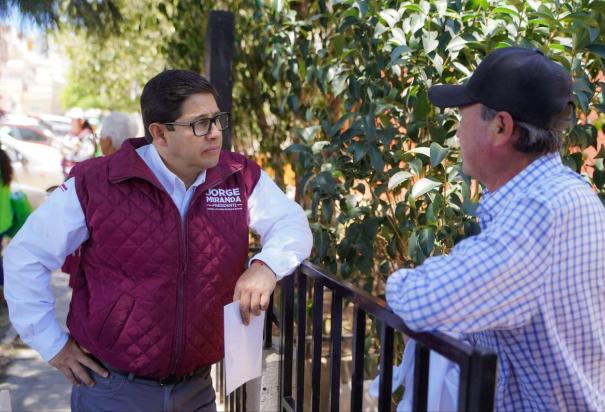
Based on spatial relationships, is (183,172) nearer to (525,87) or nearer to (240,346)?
(240,346)

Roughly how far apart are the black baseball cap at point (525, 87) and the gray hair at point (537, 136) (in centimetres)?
1

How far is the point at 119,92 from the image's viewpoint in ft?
63.6

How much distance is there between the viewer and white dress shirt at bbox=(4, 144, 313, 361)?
2260mm

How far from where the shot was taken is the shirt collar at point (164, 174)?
2.40 meters

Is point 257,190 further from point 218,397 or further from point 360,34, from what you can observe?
point 218,397

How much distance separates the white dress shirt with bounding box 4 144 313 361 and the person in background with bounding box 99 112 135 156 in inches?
116

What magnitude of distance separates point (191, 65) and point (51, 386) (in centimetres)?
305

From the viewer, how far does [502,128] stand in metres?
1.73

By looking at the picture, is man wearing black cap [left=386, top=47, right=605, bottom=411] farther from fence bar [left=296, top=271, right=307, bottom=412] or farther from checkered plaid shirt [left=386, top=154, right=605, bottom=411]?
fence bar [left=296, top=271, right=307, bottom=412]

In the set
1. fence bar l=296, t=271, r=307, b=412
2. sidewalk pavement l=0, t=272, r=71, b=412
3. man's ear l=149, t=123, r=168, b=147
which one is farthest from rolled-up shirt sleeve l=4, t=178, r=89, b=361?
sidewalk pavement l=0, t=272, r=71, b=412

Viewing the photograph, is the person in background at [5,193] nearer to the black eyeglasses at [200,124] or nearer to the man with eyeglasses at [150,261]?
the man with eyeglasses at [150,261]

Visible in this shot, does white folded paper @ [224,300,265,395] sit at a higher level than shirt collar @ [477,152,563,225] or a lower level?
lower

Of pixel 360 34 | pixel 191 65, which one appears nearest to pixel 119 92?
pixel 191 65

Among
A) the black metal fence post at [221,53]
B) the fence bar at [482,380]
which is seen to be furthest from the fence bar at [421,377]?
the black metal fence post at [221,53]
